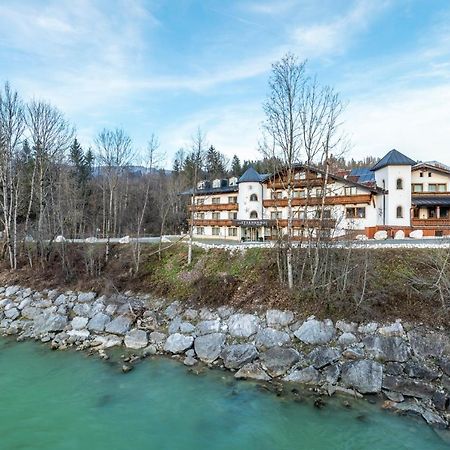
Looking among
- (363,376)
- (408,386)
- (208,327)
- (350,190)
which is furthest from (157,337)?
(350,190)

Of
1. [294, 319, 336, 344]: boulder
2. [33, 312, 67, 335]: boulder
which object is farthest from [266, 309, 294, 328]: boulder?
[33, 312, 67, 335]: boulder

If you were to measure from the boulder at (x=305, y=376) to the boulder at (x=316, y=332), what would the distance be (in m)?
1.51

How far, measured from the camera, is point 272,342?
48.5 feet

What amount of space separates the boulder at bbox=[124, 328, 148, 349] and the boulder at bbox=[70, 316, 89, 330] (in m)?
3.20

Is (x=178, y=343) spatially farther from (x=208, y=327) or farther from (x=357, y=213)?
(x=357, y=213)

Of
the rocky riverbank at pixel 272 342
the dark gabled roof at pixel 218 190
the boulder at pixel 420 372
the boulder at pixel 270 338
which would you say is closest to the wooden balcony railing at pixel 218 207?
the dark gabled roof at pixel 218 190

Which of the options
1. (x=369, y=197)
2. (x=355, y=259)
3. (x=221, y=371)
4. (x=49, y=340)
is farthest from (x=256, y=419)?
(x=369, y=197)

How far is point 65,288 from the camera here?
22.6 meters

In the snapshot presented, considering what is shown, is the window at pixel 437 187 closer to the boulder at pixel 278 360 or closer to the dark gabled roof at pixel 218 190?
the dark gabled roof at pixel 218 190

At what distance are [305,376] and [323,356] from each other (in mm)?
1171

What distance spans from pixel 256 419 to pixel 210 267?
11.6 metres

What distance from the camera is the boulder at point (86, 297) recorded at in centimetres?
2102

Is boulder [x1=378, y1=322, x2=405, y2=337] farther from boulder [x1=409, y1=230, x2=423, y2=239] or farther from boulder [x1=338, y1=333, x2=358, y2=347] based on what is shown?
boulder [x1=409, y1=230, x2=423, y2=239]

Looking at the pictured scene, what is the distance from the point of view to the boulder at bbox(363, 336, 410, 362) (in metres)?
12.9
